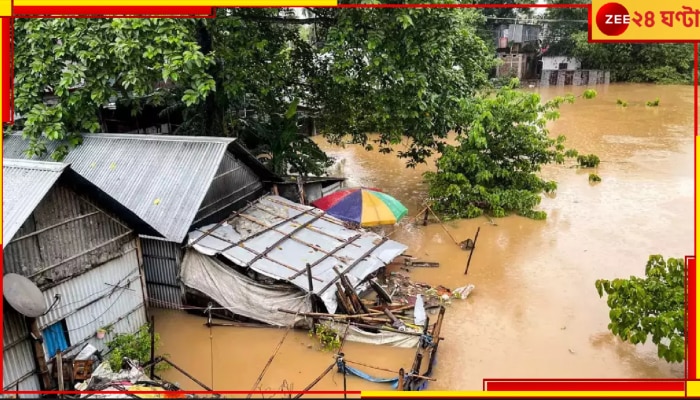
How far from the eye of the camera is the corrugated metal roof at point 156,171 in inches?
359

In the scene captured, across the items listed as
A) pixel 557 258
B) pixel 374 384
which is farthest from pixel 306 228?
pixel 557 258

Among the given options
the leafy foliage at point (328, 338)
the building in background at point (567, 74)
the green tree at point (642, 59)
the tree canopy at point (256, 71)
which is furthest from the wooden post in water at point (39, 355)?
the building in background at point (567, 74)

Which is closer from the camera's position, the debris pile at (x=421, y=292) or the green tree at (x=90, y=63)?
the green tree at (x=90, y=63)

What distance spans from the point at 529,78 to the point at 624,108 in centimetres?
1230

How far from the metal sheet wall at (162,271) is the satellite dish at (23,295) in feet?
10.2

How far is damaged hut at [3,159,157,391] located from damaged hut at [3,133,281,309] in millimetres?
821

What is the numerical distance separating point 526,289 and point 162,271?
281 inches

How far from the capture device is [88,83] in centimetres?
1023

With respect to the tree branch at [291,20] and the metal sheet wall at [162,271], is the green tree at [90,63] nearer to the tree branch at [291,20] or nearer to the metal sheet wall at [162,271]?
the tree branch at [291,20]

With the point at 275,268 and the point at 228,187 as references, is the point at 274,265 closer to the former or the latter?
the point at 275,268

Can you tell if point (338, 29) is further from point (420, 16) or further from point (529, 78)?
point (529, 78)

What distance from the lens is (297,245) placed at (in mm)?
9617

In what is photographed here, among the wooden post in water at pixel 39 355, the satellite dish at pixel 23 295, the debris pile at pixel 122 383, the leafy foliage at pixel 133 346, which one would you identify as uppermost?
the satellite dish at pixel 23 295

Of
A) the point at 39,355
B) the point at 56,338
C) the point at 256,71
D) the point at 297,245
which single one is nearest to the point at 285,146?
the point at 256,71
